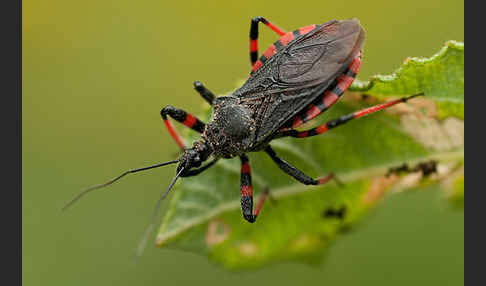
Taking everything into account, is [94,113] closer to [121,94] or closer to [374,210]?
[121,94]

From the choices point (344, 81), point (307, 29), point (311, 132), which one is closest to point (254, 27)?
point (307, 29)

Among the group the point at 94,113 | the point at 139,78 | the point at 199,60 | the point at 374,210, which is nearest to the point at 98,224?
the point at 94,113

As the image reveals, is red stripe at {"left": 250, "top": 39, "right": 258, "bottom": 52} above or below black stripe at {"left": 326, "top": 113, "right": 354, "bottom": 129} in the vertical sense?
above

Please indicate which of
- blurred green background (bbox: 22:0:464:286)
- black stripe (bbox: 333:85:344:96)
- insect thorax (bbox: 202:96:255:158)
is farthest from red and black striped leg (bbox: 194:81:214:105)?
blurred green background (bbox: 22:0:464:286)

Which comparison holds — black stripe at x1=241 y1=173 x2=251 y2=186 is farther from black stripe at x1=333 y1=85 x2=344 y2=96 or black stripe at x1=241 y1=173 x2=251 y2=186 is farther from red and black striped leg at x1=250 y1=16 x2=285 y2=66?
red and black striped leg at x1=250 y1=16 x2=285 y2=66

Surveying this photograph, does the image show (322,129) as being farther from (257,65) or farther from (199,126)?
(199,126)
